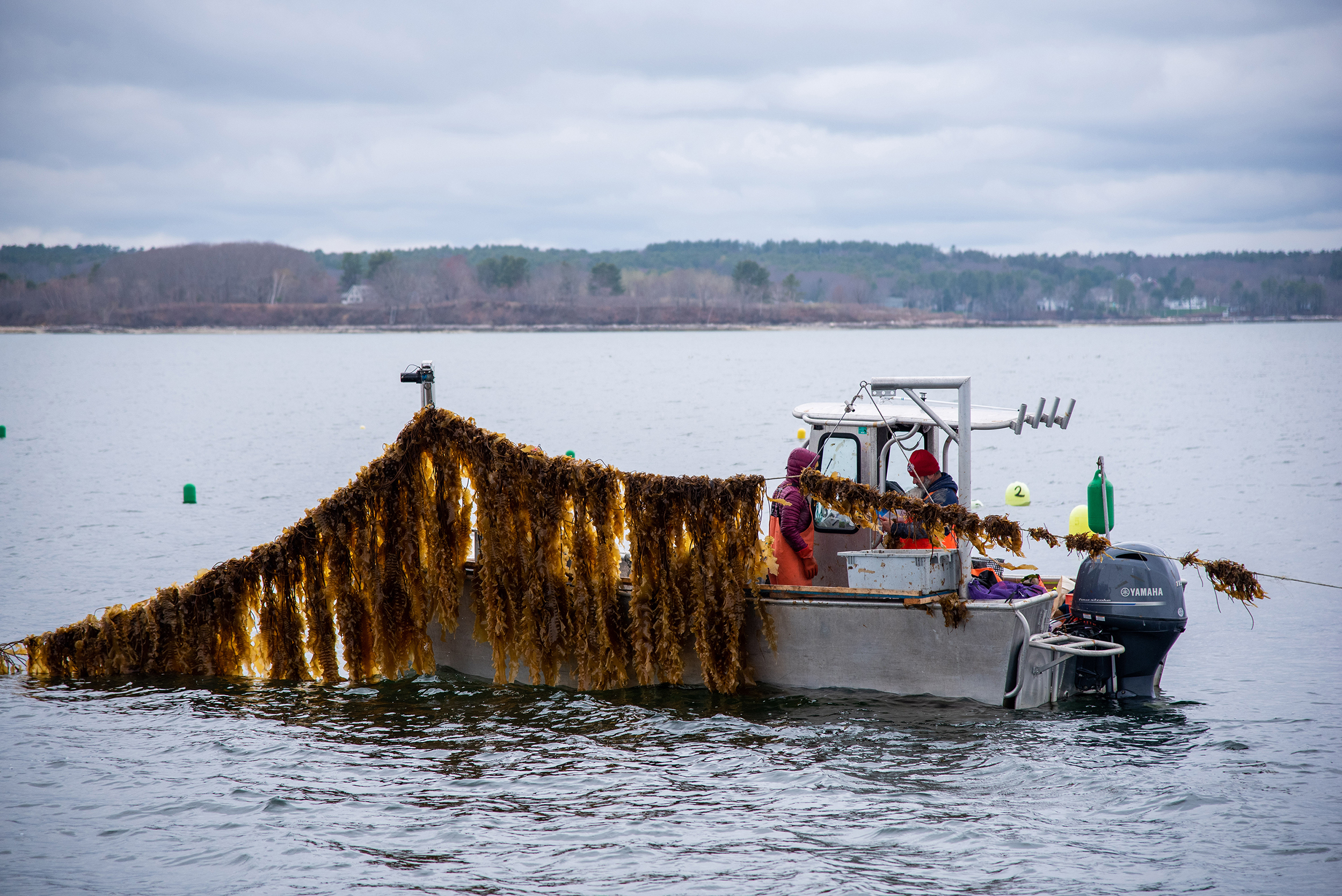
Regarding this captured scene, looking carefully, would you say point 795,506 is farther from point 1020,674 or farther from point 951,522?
point 1020,674

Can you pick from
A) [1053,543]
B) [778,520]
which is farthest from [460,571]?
[1053,543]

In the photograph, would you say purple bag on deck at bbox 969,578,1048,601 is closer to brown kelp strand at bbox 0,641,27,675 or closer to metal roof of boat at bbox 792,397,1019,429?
metal roof of boat at bbox 792,397,1019,429

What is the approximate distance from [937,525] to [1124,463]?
1224 inches

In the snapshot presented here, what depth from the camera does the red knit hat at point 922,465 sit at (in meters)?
12.1

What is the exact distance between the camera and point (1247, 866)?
9.17m

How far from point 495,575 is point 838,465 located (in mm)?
3845

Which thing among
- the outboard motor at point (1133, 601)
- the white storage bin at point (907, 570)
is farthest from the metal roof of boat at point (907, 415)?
the outboard motor at point (1133, 601)

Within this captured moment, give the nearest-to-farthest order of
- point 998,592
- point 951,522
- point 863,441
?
point 951,522 < point 998,592 < point 863,441

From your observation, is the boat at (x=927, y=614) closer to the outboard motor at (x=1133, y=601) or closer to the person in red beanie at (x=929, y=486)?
the outboard motor at (x=1133, y=601)

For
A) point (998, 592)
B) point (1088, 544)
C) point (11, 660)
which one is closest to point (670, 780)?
point (998, 592)

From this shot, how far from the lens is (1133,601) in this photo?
12039 mm

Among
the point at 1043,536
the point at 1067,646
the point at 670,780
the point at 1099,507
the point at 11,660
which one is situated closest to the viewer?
the point at 670,780

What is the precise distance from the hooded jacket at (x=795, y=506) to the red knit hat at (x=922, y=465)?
989 millimetres

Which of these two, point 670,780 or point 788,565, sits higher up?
point 788,565
